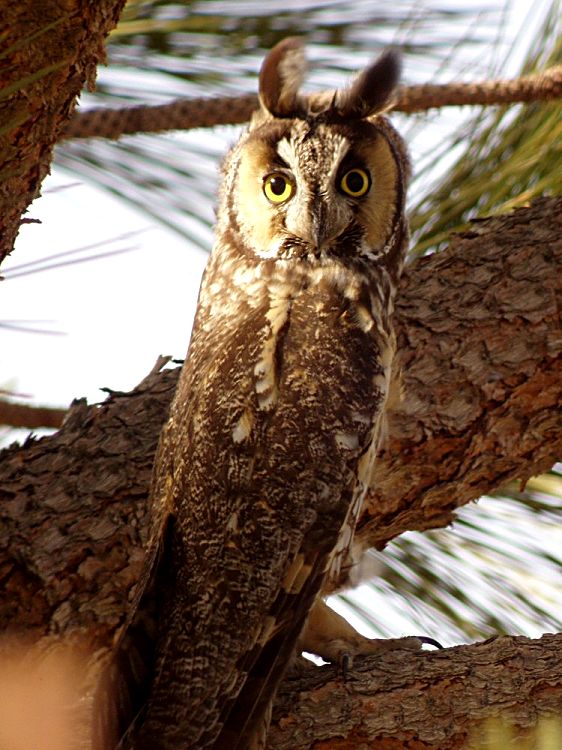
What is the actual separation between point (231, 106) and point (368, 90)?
299 millimetres

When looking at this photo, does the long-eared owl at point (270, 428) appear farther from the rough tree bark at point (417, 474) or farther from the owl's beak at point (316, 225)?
the rough tree bark at point (417, 474)

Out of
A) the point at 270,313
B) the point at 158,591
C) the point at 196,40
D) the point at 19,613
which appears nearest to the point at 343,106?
the point at 270,313

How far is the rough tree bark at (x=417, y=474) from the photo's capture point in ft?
5.39

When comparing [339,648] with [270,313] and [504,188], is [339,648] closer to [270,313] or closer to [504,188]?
[270,313]

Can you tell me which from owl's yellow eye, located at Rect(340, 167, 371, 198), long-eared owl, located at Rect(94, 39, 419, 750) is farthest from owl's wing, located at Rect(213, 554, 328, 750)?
owl's yellow eye, located at Rect(340, 167, 371, 198)

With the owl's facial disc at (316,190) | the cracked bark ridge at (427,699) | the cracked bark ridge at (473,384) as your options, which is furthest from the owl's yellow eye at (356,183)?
the cracked bark ridge at (427,699)

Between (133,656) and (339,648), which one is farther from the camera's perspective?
(339,648)

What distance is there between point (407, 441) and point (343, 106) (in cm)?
64

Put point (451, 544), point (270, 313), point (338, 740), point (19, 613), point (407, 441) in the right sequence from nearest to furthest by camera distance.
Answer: point (338, 740) < point (19, 613) < point (270, 313) < point (407, 441) < point (451, 544)

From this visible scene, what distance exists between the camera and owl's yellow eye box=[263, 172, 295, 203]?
6.19ft

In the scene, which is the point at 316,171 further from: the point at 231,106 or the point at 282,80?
the point at 231,106

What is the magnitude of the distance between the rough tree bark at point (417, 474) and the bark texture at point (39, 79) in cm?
72

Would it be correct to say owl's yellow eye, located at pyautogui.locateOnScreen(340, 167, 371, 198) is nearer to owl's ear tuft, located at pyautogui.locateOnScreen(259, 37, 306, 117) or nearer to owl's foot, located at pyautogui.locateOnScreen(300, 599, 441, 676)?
owl's ear tuft, located at pyautogui.locateOnScreen(259, 37, 306, 117)

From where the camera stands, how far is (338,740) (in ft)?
5.32
